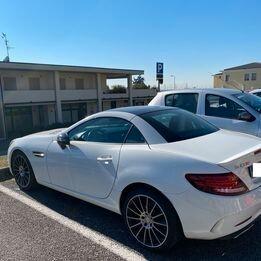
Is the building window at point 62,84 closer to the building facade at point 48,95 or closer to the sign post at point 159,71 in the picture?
the building facade at point 48,95

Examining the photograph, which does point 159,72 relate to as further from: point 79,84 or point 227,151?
point 79,84

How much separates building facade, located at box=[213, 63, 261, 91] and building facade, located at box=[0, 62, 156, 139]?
3005 centimetres

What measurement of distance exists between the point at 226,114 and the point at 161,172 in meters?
3.69

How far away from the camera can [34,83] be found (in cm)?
2609

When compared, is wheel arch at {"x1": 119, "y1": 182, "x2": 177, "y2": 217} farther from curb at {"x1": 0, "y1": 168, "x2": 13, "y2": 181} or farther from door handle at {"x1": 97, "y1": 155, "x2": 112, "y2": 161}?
curb at {"x1": 0, "y1": 168, "x2": 13, "y2": 181}

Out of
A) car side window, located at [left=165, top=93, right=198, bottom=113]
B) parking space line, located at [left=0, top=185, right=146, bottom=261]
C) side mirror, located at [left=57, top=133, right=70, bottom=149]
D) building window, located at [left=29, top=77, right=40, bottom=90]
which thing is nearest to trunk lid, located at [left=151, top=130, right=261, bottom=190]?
parking space line, located at [left=0, top=185, right=146, bottom=261]

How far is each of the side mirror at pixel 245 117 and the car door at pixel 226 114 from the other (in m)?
0.03

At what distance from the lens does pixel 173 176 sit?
2.88m

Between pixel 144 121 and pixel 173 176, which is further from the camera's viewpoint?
pixel 144 121

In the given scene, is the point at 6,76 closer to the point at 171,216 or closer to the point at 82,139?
the point at 82,139

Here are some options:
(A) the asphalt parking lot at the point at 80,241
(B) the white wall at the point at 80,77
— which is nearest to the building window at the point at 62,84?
(B) the white wall at the point at 80,77

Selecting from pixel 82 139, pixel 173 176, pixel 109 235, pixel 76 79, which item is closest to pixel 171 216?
pixel 173 176

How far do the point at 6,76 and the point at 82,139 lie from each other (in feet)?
73.1

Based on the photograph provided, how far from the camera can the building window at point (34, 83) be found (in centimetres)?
2592
